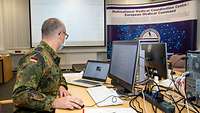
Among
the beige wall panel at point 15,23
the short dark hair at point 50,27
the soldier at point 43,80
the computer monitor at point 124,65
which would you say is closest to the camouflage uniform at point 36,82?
the soldier at point 43,80

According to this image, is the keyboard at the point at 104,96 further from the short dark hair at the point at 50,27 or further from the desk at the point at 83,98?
the short dark hair at the point at 50,27

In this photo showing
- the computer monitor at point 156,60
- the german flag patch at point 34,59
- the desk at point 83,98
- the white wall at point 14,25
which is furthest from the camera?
the white wall at point 14,25

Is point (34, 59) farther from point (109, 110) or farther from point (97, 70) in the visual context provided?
point (97, 70)

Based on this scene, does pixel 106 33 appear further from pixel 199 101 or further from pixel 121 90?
pixel 199 101

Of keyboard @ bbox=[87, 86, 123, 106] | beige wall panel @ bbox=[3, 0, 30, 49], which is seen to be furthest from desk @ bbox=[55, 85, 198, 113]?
beige wall panel @ bbox=[3, 0, 30, 49]

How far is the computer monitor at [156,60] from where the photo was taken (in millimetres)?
2006

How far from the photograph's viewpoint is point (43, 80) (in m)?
1.61

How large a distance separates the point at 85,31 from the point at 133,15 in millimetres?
1278

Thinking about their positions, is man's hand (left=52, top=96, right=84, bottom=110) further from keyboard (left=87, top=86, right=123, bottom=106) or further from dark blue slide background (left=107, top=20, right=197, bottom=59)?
dark blue slide background (left=107, top=20, right=197, bottom=59)

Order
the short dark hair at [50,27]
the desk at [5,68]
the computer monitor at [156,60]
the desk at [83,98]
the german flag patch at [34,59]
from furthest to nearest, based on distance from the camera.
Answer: the desk at [5,68] < the computer monitor at [156,60] < the short dark hair at [50,27] < the german flag patch at [34,59] < the desk at [83,98]

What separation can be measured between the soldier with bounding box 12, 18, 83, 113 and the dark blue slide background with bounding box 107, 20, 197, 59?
2749 mm

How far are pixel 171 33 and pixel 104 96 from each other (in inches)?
148

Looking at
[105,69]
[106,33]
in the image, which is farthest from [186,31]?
[105,69]

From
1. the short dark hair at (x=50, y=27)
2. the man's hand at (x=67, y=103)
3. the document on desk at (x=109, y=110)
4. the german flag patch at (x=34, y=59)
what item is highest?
the short dark hair at (x=50, y=27)
